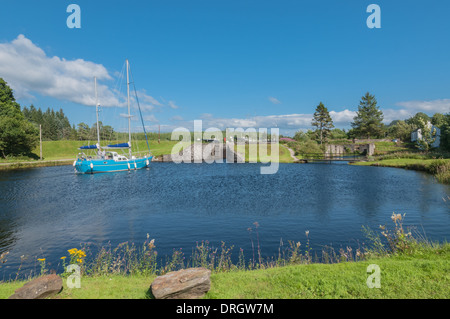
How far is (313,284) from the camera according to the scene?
26.1 ft

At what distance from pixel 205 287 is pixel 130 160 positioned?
53.4m

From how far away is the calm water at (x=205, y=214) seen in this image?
1529 cm

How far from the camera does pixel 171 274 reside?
7691 millimetres

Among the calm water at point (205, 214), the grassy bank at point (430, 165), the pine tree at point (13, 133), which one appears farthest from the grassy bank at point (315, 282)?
the pine tree at point (13, 133)

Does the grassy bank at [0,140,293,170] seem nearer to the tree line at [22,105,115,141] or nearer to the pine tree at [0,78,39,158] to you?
the pine tree at [0,78,39,158]

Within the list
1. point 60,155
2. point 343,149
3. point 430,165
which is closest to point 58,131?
point 60,155

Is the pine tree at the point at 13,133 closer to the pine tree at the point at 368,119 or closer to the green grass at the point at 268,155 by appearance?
the green grass at the point at 268,155

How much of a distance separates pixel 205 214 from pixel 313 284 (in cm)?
1380

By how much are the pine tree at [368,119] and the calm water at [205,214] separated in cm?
6435

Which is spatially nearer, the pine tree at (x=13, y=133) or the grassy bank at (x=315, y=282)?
the grassy bank at (x=315, y=282)

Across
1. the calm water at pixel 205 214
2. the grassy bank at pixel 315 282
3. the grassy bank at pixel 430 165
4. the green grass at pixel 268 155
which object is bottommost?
the calm water at pixel 205 214

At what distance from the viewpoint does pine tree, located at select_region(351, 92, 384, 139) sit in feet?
302
